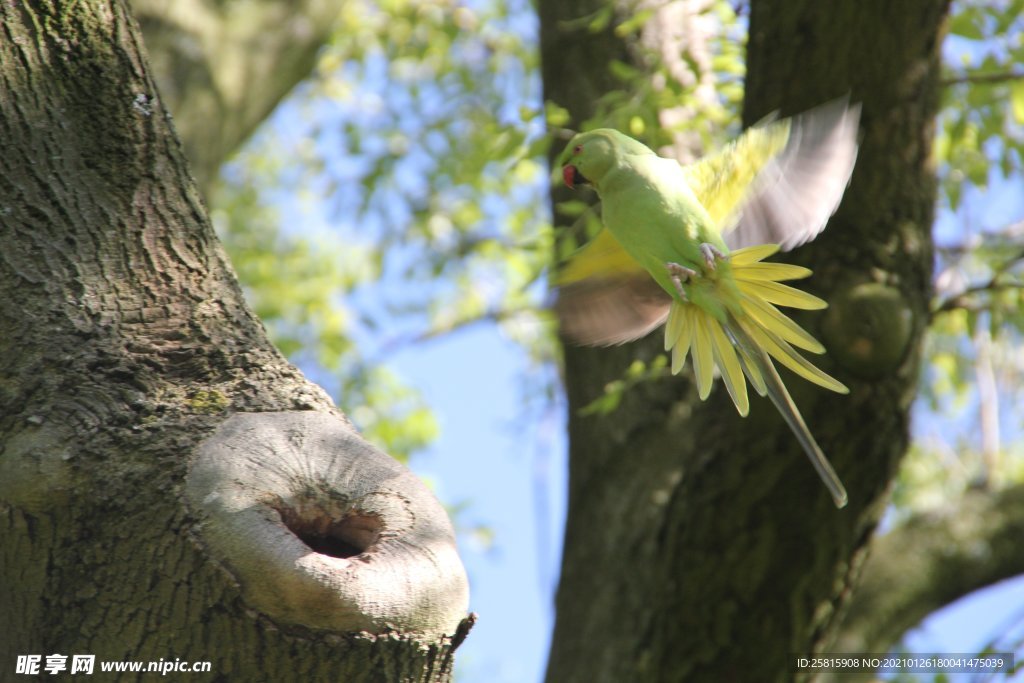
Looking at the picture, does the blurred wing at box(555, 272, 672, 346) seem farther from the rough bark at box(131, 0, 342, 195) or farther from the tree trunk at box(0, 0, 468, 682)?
the rough bark at box(131, 0, 342, 195)

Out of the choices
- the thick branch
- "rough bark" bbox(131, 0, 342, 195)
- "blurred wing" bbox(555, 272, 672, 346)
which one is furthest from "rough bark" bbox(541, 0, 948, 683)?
"rough bark" bbox(131, 0, 342, 195)

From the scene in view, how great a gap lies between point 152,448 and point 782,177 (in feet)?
5.95

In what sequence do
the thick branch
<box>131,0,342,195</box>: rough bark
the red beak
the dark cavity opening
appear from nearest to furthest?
the dark cavity opening, the red beak, the thick branch, <box>131,0,342,195</box>: rough bark

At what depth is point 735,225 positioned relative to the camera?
2.93 metres

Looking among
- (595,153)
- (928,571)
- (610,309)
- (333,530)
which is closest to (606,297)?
(610,309)

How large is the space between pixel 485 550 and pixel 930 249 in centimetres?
546

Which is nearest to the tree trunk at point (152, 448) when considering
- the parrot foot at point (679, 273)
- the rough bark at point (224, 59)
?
the parrot foot at point (679, 273)

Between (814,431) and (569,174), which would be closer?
(569,174)

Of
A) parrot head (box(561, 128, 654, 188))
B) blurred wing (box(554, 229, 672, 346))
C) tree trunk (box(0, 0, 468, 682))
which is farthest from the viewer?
blurred wing (box(554, 229, 672, 346))

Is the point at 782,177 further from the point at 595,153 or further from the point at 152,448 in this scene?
the point at 152,448

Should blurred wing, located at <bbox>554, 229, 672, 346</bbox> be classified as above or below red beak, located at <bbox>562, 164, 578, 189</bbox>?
below

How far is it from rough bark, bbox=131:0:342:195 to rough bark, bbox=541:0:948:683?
8.62 ft

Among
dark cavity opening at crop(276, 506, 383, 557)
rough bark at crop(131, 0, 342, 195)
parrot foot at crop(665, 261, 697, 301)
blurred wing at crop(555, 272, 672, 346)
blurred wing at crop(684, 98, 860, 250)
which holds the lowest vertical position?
dark cavity opening at crop(276, 506, 383, 557)

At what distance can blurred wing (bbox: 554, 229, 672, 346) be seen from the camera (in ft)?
10.2
